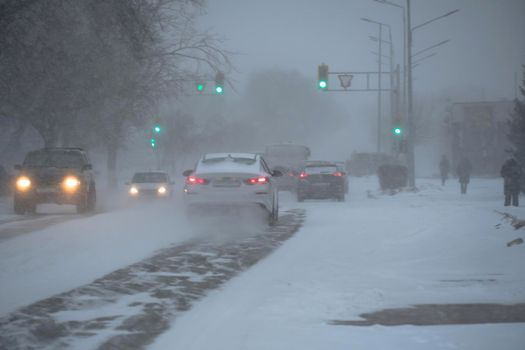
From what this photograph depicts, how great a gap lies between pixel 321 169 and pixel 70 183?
11.4m

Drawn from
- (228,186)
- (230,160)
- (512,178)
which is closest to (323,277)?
(228,186)

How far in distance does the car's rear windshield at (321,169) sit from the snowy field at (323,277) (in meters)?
11.0

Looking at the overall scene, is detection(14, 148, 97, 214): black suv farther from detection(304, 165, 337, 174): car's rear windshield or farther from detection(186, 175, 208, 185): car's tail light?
detection(304, 165, 337, 174): car's rear windshield

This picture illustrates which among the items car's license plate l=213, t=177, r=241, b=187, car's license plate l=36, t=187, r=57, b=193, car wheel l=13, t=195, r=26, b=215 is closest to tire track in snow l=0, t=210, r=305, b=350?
car's license plate l=213, t=177, r=241, b=187

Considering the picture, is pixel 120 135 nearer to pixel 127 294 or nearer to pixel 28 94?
pixel 28 94

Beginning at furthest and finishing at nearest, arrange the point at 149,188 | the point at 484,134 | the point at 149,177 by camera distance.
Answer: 1. the point at 484,134
2. the point at 149,177
3. the point at 149,188

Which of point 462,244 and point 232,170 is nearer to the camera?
point 462,244

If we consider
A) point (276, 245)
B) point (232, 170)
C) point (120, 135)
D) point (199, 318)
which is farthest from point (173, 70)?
point (199, 318)

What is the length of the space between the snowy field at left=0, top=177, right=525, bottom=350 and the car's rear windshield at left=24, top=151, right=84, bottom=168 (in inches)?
185

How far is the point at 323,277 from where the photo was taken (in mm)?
9367

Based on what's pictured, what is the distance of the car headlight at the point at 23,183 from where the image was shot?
2072 cm

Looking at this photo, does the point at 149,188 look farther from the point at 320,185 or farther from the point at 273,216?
the point at 273,216

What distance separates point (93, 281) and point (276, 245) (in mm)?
4781

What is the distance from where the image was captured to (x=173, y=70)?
35531 mm
